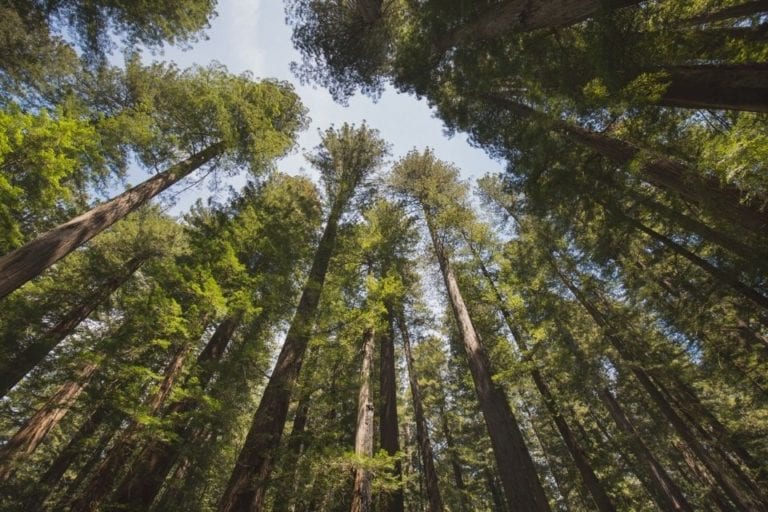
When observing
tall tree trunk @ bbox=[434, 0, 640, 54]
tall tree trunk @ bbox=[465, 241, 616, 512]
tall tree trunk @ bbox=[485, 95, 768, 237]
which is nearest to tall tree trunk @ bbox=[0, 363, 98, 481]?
tall tree trunk @ bbox=[434, 0, 640, 54]

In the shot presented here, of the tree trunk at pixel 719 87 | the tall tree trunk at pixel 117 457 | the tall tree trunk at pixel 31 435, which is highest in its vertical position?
the tree trunk at pixel 719 87

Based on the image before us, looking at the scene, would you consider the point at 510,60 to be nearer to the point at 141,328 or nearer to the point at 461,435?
the point at 141,328

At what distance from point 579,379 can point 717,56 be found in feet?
32.9

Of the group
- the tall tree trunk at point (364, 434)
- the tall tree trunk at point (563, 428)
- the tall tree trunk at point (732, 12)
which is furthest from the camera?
the tall tree trunk at point (563, 428)

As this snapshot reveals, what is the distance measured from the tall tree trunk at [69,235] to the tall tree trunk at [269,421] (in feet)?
15.3

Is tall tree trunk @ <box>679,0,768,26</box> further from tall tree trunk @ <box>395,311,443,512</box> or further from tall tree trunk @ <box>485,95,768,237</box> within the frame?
tall tree trunk @ <box>395,311,443,512</box>

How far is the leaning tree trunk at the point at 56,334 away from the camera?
9.82 m

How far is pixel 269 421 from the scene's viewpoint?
6.54m

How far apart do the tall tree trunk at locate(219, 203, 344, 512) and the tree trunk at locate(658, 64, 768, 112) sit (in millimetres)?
8305

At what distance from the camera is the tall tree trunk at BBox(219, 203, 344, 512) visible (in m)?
5.45

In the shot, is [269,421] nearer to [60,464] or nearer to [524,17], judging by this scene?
[524,17]

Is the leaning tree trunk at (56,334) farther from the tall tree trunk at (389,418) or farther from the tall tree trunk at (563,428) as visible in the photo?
the tall tree trunk at (563,428)

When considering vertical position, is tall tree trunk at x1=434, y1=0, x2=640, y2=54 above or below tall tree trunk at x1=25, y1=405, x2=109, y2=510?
above

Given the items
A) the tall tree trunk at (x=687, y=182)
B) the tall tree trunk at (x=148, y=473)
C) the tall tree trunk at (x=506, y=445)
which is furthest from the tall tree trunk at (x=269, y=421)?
the tall tree trunk at (x=687, y=182)
